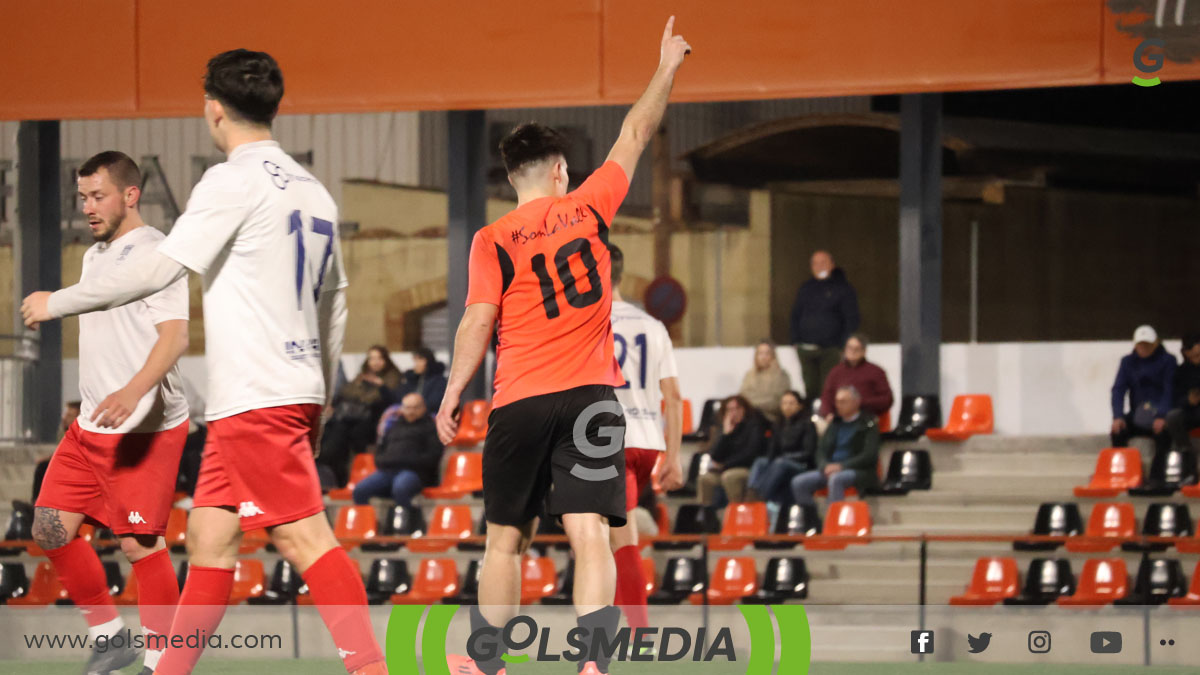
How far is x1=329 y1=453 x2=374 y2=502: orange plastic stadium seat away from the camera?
11.6 meters

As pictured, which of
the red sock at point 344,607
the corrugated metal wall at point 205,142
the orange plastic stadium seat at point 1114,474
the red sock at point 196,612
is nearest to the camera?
the red sock at point 344,607

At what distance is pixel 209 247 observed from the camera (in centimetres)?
382

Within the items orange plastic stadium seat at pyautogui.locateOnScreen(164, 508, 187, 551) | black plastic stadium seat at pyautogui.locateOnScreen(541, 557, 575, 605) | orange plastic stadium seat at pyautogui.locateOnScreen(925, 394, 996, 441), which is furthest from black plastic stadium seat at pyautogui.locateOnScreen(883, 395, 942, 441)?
orange plastic stadium seat at pyautogui.locateOnScreen(164, 508, 187, 551)

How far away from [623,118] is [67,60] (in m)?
8.87

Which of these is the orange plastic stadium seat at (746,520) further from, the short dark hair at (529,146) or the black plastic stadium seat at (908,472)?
the short dark hair at (529,146)

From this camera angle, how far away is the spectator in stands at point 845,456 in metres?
10.6

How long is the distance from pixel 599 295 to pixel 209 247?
1147mm

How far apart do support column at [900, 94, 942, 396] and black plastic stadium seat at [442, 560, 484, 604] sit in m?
4.08

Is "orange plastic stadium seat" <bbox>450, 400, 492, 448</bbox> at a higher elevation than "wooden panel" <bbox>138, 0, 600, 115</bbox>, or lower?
lower

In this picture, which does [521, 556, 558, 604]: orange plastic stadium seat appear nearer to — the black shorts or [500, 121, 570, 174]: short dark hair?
the black shorts

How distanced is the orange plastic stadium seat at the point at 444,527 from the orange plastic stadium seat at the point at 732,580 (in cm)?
182

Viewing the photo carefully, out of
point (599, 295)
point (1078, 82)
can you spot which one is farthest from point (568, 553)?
point (599, 295)

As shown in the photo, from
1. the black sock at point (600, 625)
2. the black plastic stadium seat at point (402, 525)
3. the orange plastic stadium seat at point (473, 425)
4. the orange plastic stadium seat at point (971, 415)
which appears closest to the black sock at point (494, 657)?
the black sock at point (600, 625)

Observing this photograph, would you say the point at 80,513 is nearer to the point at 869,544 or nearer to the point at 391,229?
the point at 869,544
